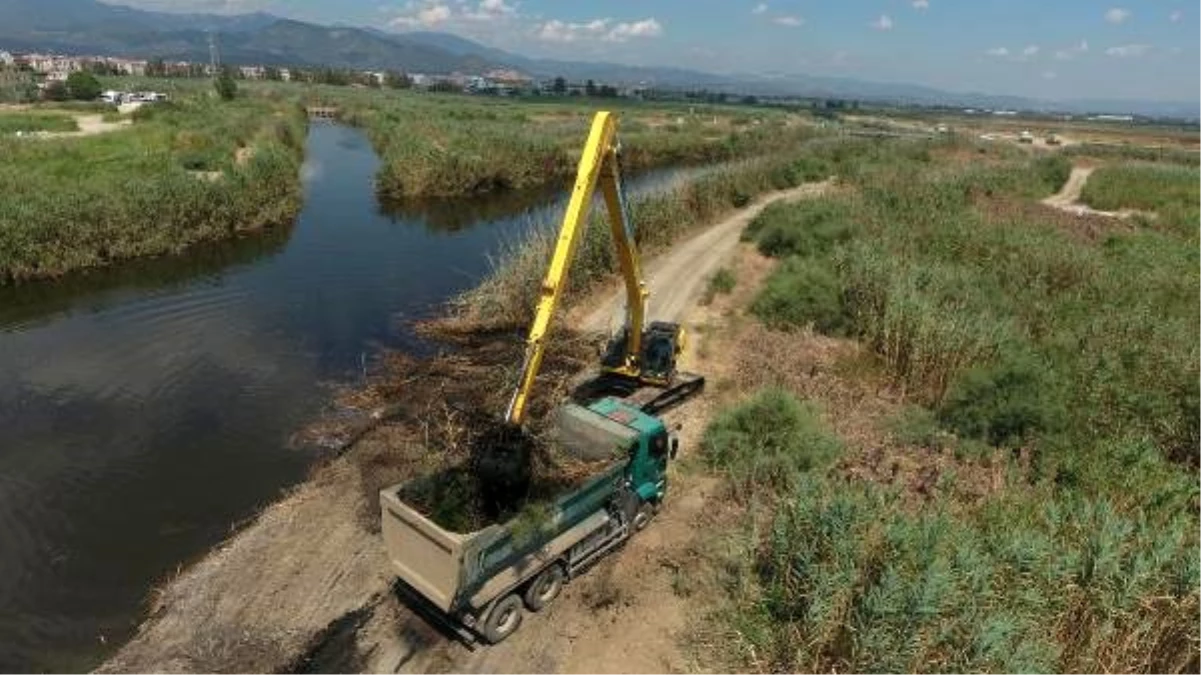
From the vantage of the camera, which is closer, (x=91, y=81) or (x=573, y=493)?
(x=573, y=493)

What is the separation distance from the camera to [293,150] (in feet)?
209

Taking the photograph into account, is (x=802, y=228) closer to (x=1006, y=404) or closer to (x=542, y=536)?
(x=1006, y=404)

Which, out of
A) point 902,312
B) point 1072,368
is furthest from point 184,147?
point 1072,368

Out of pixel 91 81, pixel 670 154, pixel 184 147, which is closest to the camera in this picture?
pixel 184 147

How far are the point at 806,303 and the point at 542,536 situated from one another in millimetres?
18022

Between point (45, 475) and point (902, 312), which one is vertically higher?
point (902, 312)

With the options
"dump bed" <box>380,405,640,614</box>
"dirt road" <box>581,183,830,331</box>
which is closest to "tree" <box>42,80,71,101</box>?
"dirt road" <box>581,183,830,331</box>

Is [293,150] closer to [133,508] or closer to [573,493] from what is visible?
[133,508]

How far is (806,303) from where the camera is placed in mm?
28469

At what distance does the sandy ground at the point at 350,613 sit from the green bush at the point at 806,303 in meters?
12.6

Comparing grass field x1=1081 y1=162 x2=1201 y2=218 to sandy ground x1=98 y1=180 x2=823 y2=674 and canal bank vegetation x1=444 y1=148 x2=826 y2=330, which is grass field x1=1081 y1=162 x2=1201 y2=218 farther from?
sandy ground x1=98 y1=180 x2=823 y2=674

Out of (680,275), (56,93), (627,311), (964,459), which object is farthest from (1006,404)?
(56,93)

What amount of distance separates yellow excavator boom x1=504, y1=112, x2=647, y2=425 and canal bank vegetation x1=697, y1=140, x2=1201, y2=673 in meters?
3.94

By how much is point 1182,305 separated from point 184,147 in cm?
5546
